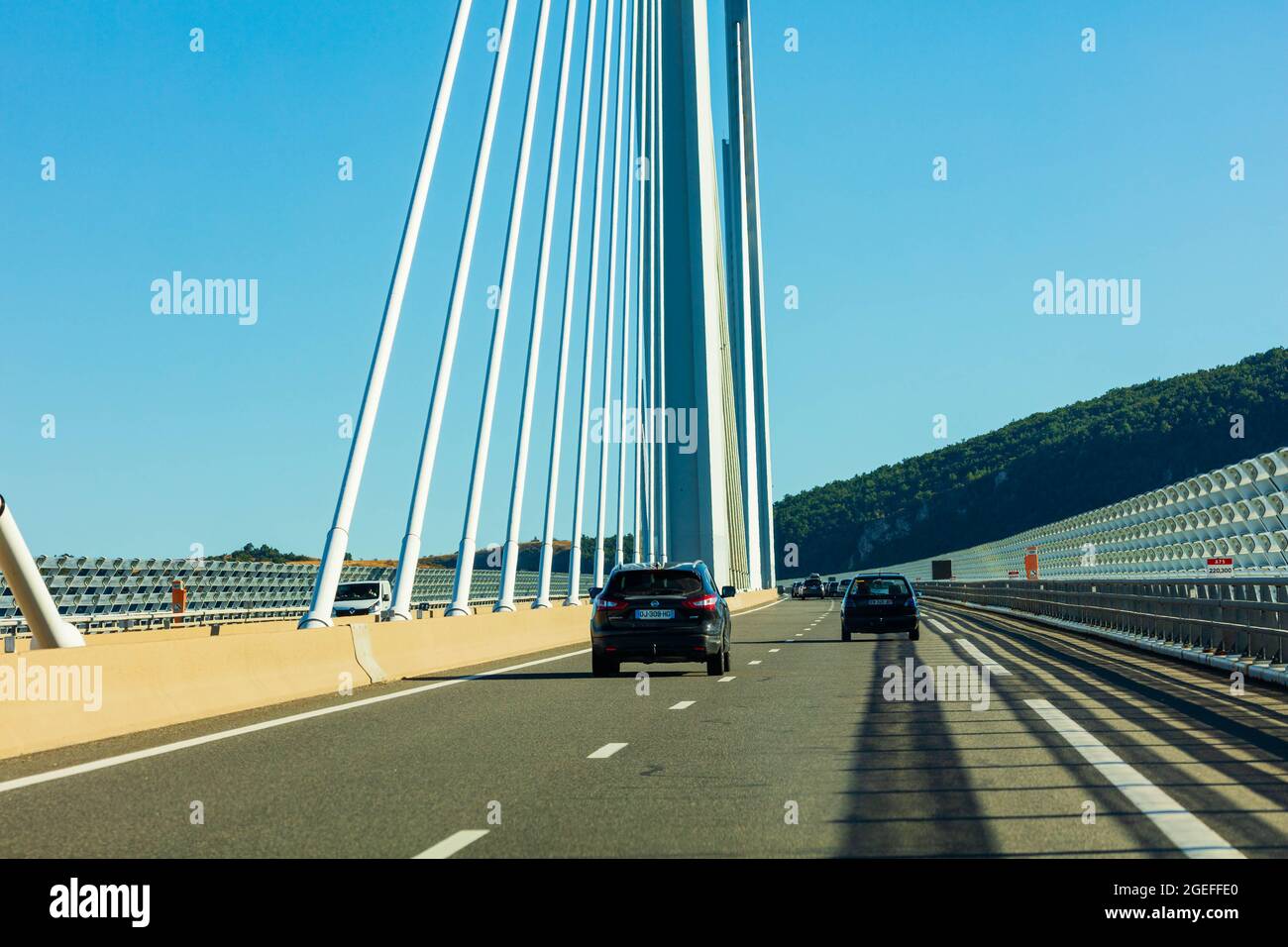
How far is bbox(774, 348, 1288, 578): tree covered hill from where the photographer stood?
131500mm

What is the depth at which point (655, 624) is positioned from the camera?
21.6m

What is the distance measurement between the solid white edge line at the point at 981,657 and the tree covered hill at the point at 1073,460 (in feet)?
323

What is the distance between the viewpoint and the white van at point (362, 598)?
48000 mm

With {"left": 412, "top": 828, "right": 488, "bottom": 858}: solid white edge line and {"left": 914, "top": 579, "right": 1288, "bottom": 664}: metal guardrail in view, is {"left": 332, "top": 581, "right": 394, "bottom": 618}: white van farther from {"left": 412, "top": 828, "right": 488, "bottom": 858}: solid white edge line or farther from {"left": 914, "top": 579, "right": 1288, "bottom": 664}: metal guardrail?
{"left": 412, "top": 828, "right": 488, "bottom": 858}: solid white edge line

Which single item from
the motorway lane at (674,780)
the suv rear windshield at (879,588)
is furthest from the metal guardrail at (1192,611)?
the suv rear windshield at (879,588)

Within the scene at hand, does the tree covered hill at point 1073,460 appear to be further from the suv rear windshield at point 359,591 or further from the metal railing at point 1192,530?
the suv rear windshield at point 359,591

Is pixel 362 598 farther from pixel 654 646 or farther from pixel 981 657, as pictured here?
pixel 654 646

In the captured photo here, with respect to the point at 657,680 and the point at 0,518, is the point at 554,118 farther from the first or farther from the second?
the point at 0,518

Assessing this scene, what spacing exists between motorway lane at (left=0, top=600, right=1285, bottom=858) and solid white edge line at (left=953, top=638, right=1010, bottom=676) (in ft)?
9.67

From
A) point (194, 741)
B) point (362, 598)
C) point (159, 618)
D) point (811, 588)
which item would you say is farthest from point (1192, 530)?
point (811, 588)

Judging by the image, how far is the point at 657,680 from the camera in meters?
21.3

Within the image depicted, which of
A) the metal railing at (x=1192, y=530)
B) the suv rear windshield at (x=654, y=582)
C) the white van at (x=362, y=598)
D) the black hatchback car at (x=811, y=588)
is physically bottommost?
the black hatchback car at (x=811, y=588)
